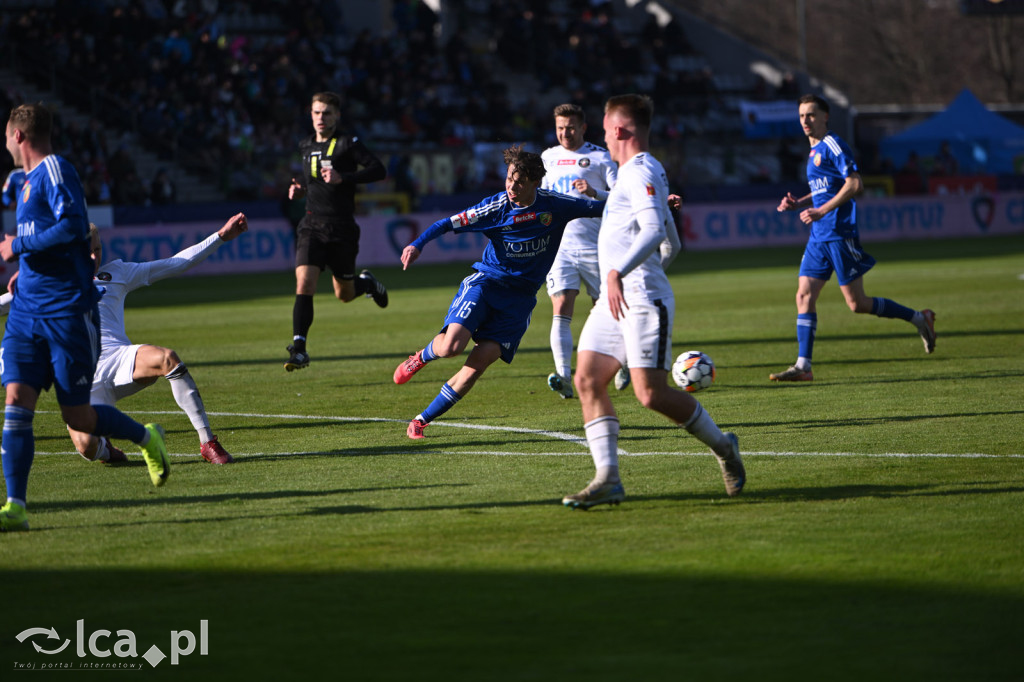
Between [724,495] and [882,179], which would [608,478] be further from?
[882,179]

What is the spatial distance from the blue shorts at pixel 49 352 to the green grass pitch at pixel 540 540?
0.72m

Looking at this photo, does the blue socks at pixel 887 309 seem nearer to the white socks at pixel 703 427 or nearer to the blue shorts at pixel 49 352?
the white socks at pixel 703 427

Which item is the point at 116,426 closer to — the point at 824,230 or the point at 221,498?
the point at 221,498

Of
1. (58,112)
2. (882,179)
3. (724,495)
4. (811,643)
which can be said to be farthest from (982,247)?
(811,643)

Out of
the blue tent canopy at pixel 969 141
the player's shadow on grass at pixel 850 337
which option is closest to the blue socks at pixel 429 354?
the player's shadow on grass at pixel 850 337

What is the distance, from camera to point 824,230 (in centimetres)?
1136

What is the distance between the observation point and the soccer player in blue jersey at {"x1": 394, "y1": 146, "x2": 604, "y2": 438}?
27.3 feet

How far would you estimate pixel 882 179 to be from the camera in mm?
38344

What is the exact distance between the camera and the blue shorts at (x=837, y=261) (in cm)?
1131

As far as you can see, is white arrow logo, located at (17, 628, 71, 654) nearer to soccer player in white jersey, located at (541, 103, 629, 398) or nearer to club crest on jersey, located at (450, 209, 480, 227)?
club crest on jersey, located at (450, 209, 480, 227)

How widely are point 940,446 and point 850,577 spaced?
3066 millimetres

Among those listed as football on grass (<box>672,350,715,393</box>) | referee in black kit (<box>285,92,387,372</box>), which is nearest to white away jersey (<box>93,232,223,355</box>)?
referee in black kit (<box>285,92,387,372</box>)

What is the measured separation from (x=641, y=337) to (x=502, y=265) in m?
2.67

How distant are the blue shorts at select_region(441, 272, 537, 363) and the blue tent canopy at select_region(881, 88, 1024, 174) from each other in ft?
126
